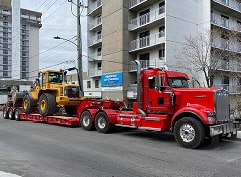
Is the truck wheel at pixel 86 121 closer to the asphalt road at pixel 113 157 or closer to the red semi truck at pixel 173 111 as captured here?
the red semi truck at pixel 173 111

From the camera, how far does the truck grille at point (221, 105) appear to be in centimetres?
1029

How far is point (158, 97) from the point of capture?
38.7 feet

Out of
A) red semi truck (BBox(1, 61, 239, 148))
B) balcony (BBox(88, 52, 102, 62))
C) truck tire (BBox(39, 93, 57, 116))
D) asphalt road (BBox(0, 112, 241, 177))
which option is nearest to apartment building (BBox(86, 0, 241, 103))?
balcony (BBox(88, 52, 102, 62))

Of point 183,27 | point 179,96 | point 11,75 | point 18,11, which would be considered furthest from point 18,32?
point 179,96

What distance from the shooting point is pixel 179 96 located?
11.1 metres

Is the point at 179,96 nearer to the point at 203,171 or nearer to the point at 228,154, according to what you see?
the point at 228,154

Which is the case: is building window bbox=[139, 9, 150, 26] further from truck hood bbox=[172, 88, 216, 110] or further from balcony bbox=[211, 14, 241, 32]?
truck hood bbox=[172, 88, 216, 110]

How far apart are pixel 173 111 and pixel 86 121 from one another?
5446 mm

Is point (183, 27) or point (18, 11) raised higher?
point (18, 11)

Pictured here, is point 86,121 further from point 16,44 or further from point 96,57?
point 16,44

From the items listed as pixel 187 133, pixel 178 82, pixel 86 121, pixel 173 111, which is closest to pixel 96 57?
pixel 86 121

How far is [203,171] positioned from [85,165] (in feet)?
9.80

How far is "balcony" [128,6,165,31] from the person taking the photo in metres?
31.4

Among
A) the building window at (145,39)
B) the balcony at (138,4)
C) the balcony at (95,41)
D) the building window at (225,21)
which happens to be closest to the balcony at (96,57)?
the balcony at (95,41)
